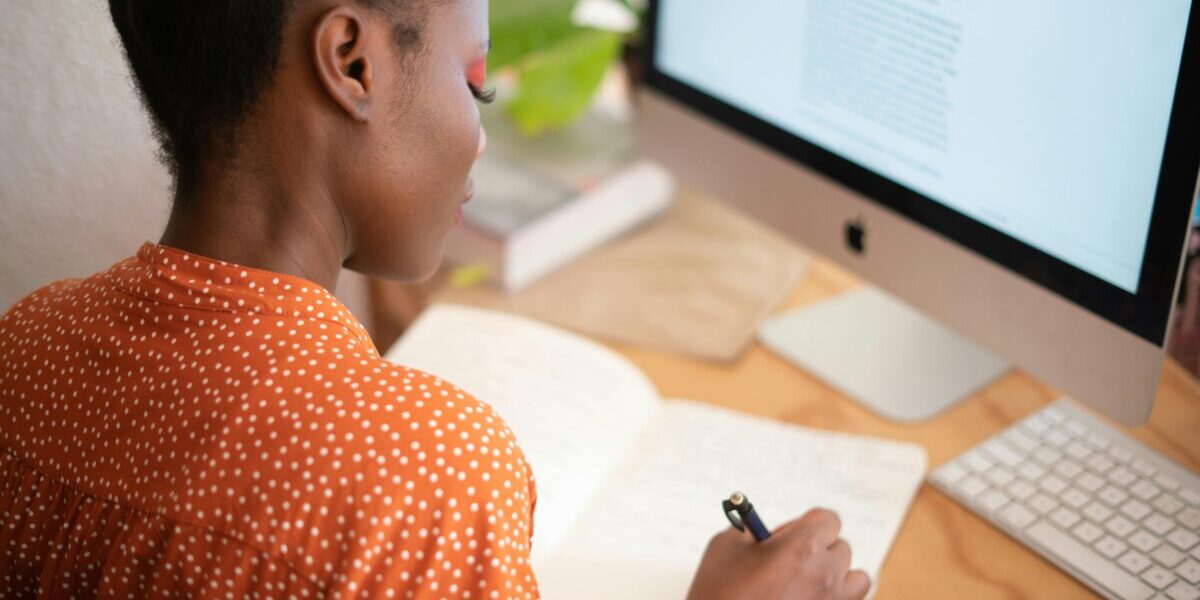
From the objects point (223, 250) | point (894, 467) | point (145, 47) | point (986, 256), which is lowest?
point (894, 467)

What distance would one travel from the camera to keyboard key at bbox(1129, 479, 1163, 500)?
787 mm

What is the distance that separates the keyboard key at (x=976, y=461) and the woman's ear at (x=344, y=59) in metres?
0.51

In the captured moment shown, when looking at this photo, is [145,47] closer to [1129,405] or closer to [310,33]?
[310,33]

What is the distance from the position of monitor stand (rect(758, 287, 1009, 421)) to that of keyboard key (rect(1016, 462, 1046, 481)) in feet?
0.32

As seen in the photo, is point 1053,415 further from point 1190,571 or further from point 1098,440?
point 1190,571

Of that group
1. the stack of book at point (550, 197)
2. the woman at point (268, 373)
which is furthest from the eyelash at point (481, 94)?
the stack of book at point (550, 197)

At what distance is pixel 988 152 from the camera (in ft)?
2.61

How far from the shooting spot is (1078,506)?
787mm

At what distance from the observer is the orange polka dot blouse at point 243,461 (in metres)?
0.55

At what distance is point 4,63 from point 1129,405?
801 mm

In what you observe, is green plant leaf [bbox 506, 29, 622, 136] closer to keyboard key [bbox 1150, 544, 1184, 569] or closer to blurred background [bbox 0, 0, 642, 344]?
blurred background [bbox 0, 0, 642, 344]

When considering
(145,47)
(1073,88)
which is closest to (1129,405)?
(1073,88)

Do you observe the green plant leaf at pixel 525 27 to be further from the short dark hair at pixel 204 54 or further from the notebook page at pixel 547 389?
the short dark hair at pixel 204 54

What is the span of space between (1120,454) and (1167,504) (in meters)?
0.06
